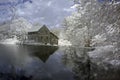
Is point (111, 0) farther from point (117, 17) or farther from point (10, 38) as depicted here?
point (10, 38)

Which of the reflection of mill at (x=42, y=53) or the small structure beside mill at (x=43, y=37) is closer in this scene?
the reflection of mill at (x=42, y=53)

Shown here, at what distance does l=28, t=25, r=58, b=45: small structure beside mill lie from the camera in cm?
4056

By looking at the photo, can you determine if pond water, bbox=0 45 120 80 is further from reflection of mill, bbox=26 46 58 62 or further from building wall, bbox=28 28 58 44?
building wall, bbox=28 28 58 44

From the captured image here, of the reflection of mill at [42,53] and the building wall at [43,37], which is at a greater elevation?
the building wall at [43,37]

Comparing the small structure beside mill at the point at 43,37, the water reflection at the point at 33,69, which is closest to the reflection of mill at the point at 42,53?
the water reflection at the point at 33,69

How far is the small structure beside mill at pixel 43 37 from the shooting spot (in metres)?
40.6

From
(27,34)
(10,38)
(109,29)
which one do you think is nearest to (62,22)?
(27,34)

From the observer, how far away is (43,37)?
41.8 m

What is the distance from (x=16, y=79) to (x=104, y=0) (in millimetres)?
5396

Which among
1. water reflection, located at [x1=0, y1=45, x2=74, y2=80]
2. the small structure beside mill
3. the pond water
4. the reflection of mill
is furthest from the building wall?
the pond water

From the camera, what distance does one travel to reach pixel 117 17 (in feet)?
30.7

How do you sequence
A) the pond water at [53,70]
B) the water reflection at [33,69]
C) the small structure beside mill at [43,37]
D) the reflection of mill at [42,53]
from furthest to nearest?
the small structure beside mill at [43,37]
the reflection of mill at [42,53]
the water reflection at [33,69]
the pond water at [53,70]

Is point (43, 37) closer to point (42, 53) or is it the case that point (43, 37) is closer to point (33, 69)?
point (42, 53)

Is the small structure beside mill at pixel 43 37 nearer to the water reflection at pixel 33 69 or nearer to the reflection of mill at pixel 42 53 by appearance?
the reflection of mill at pixel 42 53
